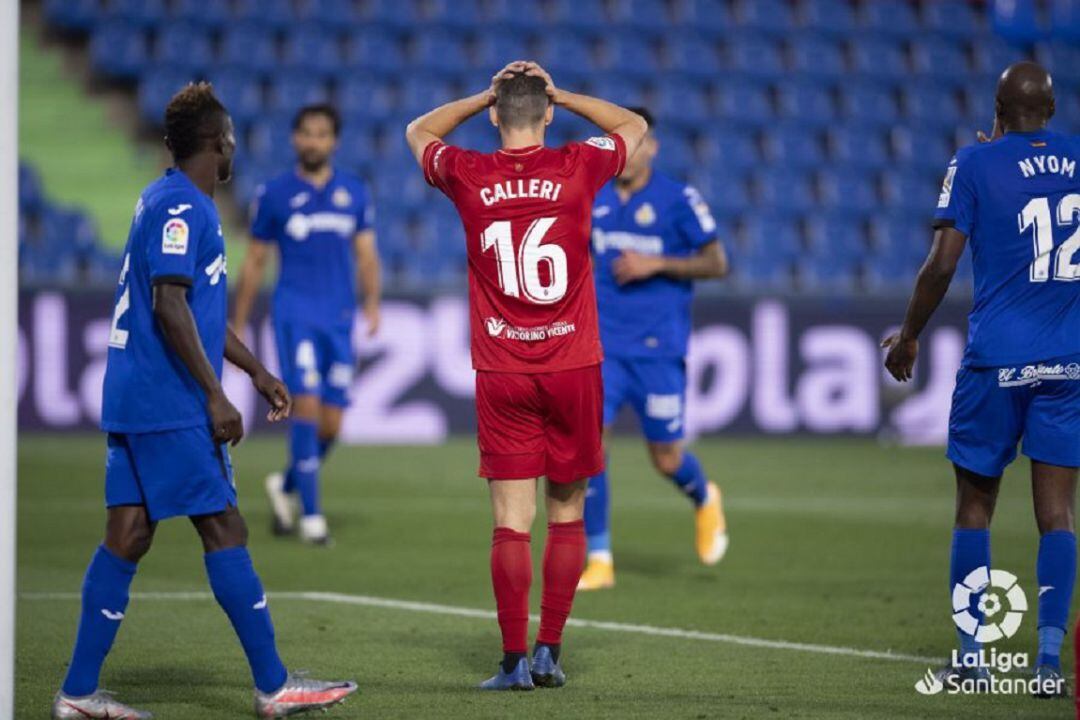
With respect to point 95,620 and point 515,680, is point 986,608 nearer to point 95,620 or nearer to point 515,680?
point 515,680

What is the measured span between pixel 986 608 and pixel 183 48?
1463 centimetres

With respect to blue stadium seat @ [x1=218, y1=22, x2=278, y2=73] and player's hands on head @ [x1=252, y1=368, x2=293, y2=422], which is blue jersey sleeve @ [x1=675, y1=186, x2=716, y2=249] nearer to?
player's hands on head @ [x1=252, y1=368, x2=293, y2=422]

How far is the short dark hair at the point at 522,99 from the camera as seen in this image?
5816mm

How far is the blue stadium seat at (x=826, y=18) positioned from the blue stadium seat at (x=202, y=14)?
694 cm

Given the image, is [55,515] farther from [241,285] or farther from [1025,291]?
[1025,291]

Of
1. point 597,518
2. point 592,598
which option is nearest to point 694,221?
point 597,518

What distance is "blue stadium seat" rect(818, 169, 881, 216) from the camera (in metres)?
19.8

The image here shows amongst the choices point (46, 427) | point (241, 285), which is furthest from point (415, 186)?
point (241, 285)

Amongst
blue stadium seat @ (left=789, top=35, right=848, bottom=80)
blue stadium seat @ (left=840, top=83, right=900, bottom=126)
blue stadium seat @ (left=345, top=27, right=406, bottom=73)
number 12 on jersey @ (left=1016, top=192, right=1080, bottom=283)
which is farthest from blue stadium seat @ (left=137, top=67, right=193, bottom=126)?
number 12 on jersey @ (left=1016, top=192, right=1080, bottom=283)

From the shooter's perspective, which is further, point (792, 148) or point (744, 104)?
point (744, 104)

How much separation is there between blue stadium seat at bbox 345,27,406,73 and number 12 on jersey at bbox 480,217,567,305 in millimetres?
14111

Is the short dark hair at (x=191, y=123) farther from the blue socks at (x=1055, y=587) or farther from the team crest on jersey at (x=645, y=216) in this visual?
the team crest on jersey at (x=645, y=216)

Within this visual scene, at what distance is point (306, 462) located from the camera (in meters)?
10.3

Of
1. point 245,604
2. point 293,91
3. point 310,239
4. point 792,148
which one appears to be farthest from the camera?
point 792,148
